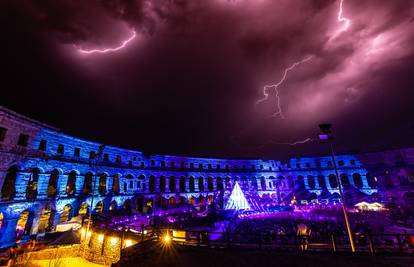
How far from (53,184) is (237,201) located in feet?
91.6

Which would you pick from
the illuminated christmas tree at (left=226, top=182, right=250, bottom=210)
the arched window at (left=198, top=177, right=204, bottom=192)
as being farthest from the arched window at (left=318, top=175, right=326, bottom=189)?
the illuminated christmas tree at (left=226, top=182, right=250, bottom=210)

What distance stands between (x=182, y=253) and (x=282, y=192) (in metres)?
51.6

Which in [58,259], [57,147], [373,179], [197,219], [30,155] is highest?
[57,147]

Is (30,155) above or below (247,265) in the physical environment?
above

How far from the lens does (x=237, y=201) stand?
103ft

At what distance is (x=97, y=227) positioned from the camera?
1822cm

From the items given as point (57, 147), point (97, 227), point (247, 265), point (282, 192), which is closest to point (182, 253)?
point (247, 265)

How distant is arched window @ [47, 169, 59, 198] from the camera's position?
82.7 ft

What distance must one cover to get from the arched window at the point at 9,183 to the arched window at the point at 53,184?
→ 13.9 feet

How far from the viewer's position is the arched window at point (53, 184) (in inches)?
993

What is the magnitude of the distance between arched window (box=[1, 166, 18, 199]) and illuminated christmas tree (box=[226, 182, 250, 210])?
27.6 m

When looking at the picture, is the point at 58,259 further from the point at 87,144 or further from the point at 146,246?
the point at 87,144

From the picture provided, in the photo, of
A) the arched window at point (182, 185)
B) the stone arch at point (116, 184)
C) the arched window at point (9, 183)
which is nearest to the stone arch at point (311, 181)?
the arched window at point (182, 185)

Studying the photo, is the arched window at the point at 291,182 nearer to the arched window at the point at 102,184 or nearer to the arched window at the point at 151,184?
the arched window at the point at 151,184
